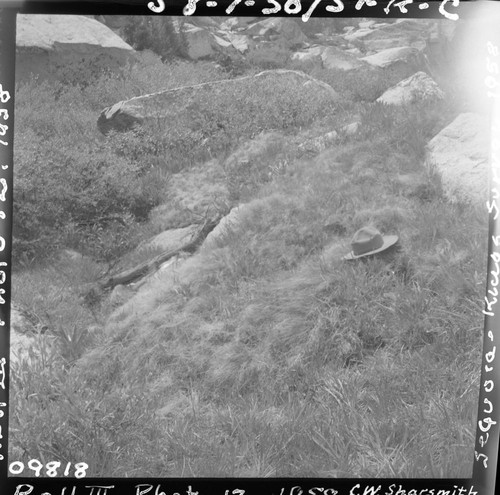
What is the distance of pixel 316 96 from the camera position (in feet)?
16.2

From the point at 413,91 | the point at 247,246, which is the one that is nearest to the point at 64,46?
the point at 247,246

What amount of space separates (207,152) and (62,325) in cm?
156

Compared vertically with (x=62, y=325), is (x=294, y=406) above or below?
below

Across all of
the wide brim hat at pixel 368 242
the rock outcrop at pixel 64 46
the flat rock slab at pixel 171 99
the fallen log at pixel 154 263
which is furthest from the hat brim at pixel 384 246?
the rock outcrop at pixel 64 46

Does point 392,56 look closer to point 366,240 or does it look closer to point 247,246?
point 366,240

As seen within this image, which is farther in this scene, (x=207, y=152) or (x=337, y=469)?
(x=207, y=152)

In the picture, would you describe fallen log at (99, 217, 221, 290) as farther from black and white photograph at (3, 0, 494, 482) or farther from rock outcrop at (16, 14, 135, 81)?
rock outcrop at (16, 14, 135, 81)

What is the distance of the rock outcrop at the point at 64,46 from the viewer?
4.61m

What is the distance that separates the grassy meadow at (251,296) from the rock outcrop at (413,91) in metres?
0.06

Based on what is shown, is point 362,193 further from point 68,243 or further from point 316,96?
point 68,243

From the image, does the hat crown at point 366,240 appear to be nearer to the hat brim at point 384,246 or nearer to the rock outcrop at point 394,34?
the hat brim at point 384,246

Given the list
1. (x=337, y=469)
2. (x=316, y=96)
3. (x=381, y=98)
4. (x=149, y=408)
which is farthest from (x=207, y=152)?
(x=337, y=469)

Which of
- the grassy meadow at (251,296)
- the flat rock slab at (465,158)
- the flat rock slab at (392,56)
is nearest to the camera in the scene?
the grassy meadow at (251,296)

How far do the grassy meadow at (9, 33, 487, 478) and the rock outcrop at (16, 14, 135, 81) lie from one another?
0.40ft
